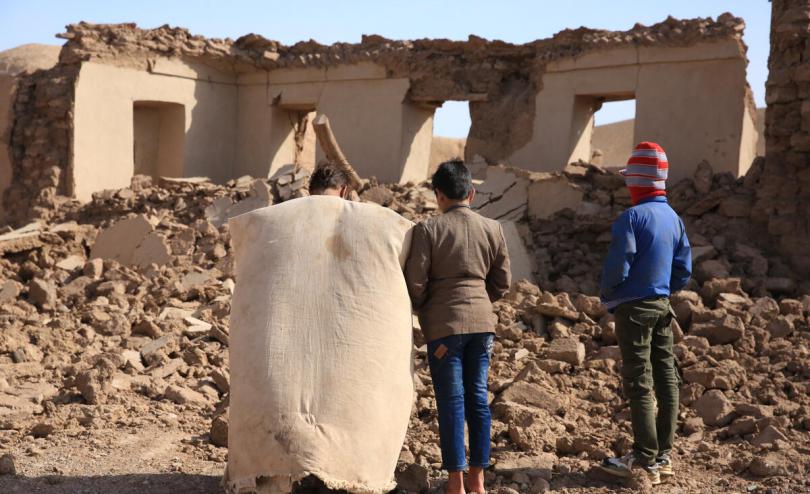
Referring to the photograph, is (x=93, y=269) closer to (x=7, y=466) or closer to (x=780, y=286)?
(x=7, y=466)

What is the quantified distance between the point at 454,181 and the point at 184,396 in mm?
Result: 2627

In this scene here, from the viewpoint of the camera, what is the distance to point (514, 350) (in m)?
6.20

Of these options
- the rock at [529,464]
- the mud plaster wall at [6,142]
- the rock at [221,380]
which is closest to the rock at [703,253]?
the rock at [529,464]

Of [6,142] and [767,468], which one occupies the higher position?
[6,142]

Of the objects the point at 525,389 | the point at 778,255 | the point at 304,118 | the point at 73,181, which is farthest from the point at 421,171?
the point at 525,389

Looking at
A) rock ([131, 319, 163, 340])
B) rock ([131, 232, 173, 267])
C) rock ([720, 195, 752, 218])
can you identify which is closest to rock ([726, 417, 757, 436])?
rock ([720, 195, 752, 218])

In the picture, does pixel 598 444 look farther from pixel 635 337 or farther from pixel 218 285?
pixel 218 285

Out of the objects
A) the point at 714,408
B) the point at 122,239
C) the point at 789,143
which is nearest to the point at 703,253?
the point at 789,143

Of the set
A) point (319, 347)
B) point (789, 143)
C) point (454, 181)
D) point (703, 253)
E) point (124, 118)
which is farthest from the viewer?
point (124, 118)

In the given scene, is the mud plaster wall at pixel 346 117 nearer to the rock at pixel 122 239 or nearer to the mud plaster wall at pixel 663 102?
the mud plaster wall at pixel 663 102

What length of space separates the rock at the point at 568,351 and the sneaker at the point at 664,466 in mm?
1685

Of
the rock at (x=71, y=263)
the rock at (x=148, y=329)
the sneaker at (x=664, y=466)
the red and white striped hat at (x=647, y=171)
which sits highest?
the red and white striped hat at (x=647, y=171)

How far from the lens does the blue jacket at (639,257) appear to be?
4047mm

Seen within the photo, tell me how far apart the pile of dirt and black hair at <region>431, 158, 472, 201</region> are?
1.31 metres
